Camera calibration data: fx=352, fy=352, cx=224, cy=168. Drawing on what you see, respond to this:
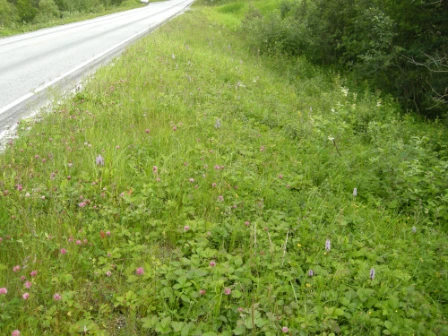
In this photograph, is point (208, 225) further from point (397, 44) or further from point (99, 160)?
point (397, 44)

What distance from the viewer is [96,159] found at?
4.01m

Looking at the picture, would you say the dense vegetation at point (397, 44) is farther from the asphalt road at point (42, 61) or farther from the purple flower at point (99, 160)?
the asphalt road at point (42, 61)

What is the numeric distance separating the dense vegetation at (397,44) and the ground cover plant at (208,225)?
341 centimetres

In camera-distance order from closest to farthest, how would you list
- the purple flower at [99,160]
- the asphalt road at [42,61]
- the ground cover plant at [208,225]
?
the ground cover plant at [208,225], the purple flower at [99,160], the asphalt road at [42,61]

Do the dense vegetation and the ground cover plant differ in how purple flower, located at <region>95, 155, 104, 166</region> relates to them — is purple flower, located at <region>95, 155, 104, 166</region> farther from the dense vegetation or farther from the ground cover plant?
the dense vegetation

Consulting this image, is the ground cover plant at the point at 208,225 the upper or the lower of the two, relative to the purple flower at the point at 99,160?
lower

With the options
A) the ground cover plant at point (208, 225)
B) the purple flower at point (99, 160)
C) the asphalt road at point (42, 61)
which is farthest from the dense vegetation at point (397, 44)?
the asphalt road at point (42, 61)

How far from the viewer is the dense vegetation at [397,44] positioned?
8930 mm

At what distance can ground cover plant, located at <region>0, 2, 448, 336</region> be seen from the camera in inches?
103

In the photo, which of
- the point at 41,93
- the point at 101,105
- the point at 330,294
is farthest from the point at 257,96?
the point at 330,294

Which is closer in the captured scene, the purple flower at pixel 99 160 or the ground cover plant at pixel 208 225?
the ground cover plant at pixel 208 225

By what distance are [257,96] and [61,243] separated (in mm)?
5901

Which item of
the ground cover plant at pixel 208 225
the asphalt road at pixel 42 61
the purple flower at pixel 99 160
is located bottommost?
the ground cover plant at pixel 208 225

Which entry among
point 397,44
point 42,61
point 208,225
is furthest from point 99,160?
point 397,44
